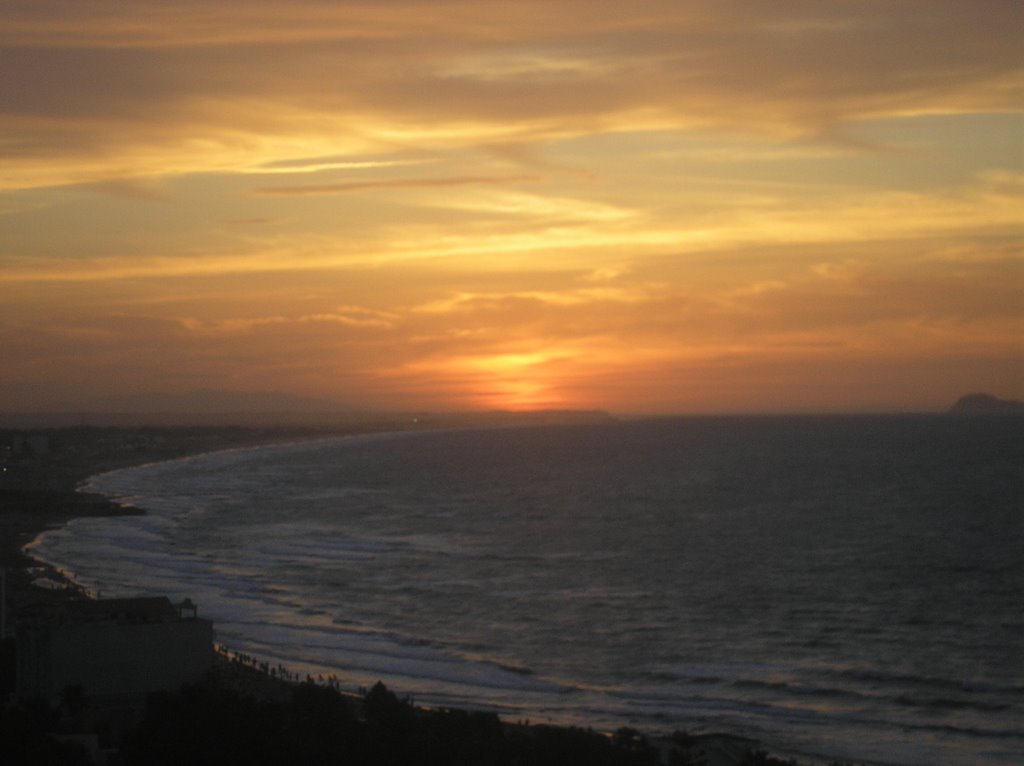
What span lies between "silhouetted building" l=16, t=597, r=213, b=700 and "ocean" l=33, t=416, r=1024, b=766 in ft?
25.1

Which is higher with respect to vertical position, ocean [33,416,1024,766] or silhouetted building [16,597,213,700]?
silhouetted building [16,597,213,700]

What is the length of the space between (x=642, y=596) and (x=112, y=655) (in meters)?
28.9

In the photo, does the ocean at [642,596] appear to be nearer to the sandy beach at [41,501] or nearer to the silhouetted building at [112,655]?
the sandy beach at [41,501]

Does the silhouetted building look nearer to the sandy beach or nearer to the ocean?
the ocean

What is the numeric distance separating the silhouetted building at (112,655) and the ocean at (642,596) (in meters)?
7.66

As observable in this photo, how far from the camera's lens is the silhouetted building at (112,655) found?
26.8 meters

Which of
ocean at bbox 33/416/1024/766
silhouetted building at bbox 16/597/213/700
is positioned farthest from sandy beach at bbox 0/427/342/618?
silhouetted building at bbox 16/597/213/700

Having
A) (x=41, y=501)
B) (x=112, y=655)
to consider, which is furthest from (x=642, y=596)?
(x=41, y=501)

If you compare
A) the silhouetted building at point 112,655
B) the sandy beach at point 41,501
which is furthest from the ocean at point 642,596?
the silhouetted building at point 112,655

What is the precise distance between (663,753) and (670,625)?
71.0 feet

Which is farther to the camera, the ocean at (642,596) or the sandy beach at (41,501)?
the sandy beach at (41,501)

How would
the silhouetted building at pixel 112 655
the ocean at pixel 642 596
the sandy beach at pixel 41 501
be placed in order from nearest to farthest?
the silhouetted building at pixel 112 655 → the ocean at pixel 642 596 → the sandy beach at pixel 41 501

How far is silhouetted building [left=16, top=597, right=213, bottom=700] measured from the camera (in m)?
26.8

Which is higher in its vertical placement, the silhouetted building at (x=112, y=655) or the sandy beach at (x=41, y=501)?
the silhouetted building at (x=112, y=655)
